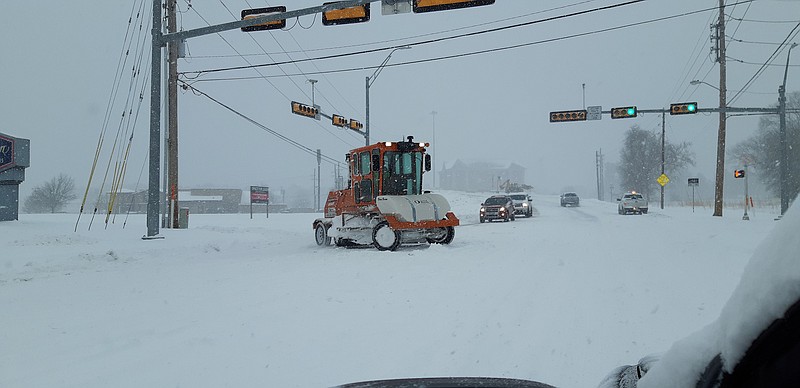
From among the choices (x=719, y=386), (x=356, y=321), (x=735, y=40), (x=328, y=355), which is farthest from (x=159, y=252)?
(x=735, y=40)

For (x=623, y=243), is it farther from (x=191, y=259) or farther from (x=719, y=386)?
(x=719, y=386)

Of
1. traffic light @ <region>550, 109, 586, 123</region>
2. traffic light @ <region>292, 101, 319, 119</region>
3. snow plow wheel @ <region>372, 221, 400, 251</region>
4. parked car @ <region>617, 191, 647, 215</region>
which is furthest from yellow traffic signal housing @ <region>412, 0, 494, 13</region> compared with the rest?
parked car @ <region>617, 191, 647, 215</region>

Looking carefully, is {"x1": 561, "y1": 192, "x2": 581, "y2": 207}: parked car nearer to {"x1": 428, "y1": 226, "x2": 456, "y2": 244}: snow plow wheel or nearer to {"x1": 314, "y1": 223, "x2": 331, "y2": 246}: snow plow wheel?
{"x1": 428, "y1": 226, "x2": 456, "y2": 244}: snow plow wheel

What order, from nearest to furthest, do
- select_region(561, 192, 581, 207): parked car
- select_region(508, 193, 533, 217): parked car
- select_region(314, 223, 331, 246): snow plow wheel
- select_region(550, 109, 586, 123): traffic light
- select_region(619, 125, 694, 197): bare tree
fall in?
select_region(314, 223, 331, 246): snow plow wheel, select_region(550, 109, 586, 123): traffic light, select_region(508, 193, 533, 217): parked car, select_region(561, 192, 581, 207): parked car, select_region(619, 125, 694, 197): bare tree

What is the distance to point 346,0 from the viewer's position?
1377 cm

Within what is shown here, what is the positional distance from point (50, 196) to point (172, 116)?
59.2 meters

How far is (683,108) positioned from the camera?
29.9 metres

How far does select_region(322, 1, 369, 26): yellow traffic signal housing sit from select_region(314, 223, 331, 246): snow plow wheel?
6.93 meters

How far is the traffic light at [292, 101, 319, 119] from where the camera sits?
99.0 feet

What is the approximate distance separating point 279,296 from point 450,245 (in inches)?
357

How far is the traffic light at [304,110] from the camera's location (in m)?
30.2

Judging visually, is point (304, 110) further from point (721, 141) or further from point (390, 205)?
point (721, 141)

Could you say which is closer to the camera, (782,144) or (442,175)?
(782,144)

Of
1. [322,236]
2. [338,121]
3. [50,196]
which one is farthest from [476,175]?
[322,236]
